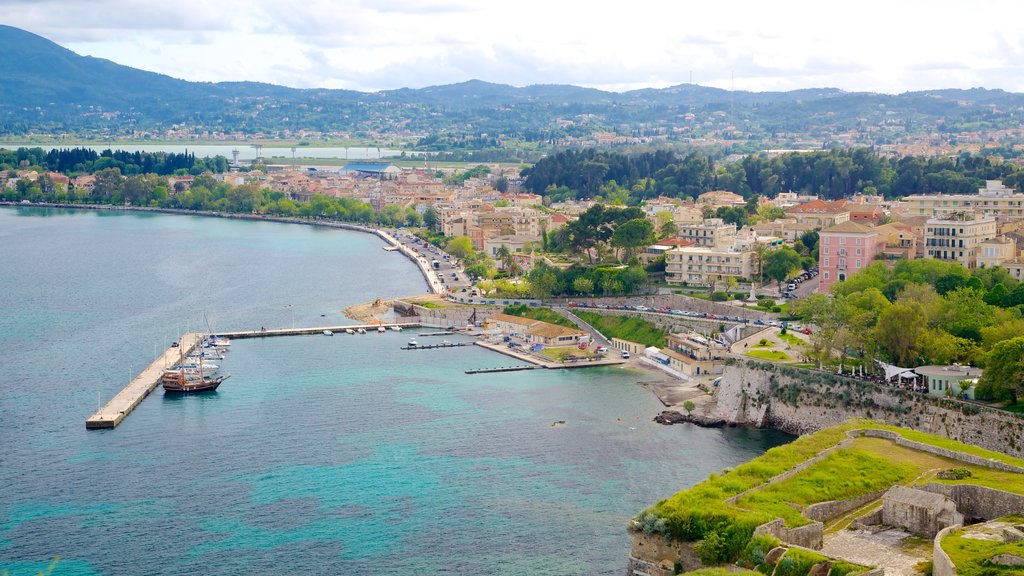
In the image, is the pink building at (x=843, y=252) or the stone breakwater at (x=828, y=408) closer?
the stone breakwater at (x=828, y=408)

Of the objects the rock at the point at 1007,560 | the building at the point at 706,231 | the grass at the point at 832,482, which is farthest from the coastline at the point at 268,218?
the rock at the point at 1007,560

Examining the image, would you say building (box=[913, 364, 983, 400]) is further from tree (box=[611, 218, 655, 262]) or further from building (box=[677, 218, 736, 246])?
building (box=[677, 218, 736, 246])

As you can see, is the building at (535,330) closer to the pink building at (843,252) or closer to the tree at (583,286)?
the tree at (583,286)

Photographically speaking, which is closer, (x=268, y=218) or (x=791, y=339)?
(x=791, y=339)

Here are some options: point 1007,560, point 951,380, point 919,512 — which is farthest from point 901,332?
point 1007,560

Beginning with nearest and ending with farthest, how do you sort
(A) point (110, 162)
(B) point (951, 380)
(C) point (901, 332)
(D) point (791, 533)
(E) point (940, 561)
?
1. (E) point (940, 561)
2. (D) point (791, 533)
3. (B) point (951, 380)
4. (C) point (901, 332)
5. (A) point (110, 162)

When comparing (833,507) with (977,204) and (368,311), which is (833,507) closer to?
(368,311)
